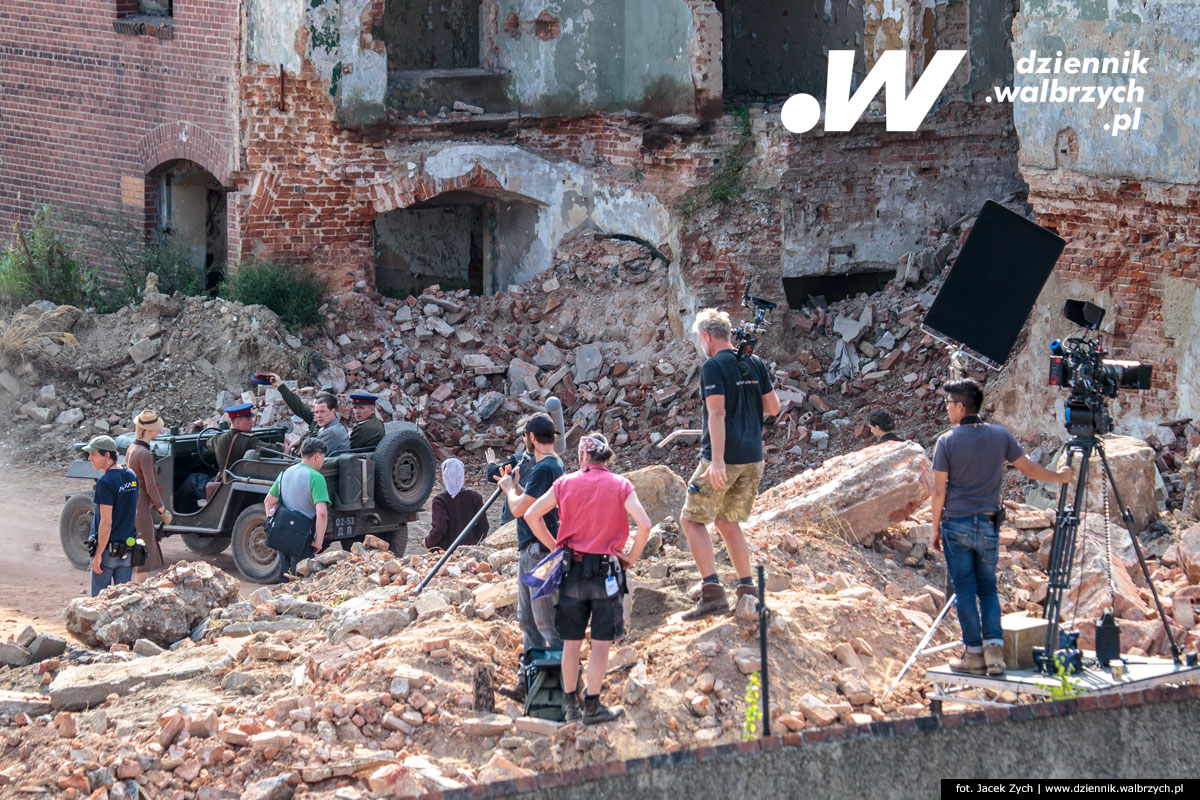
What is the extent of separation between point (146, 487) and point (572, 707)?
4788mm

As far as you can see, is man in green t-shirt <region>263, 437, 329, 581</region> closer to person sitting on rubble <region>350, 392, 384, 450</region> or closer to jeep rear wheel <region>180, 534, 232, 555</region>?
person sitting on rubble <region>350, 392, 384, 450</region>

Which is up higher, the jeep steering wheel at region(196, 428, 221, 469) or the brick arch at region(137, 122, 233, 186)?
the brick arch at region(137, 122, 233, 186)

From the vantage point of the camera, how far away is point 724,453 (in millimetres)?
7293

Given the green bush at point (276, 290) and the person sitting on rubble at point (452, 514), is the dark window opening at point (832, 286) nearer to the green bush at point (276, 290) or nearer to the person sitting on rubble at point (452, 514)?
the green bush at point (276, 290)

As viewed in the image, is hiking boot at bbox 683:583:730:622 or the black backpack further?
hiking boot at bbox 683:583:730:622

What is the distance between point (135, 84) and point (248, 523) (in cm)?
816

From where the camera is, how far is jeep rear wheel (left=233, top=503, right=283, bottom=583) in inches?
450

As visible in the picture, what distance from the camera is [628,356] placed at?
1634 cm

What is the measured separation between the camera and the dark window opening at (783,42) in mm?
18766

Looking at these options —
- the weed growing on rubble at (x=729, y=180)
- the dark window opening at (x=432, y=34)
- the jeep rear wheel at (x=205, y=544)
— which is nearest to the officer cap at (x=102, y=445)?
the jeep rear wheel at (x=205, y=544)

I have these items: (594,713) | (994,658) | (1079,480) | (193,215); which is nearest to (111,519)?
(594,713)

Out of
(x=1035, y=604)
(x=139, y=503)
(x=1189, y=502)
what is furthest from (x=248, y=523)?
(x=1189, y=502)

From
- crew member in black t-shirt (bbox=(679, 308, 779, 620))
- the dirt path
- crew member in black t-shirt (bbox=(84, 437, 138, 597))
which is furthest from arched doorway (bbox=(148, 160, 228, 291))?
crew member in black t-shirt (bbox=(679, 308, 779, 620))

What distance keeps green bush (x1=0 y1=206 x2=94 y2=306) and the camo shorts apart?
39.3ft
